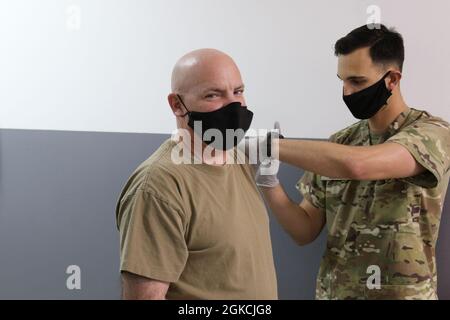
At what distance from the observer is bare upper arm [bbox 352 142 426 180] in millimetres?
1527

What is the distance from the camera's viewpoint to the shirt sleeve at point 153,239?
1.16 m

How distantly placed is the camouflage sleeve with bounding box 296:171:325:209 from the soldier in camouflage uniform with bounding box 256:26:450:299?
3cm

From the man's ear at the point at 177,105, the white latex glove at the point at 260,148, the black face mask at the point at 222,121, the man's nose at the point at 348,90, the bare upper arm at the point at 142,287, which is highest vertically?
the man's nose at the point at 348,90

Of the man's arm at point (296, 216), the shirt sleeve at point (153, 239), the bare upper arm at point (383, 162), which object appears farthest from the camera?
the man's arm at point (296, 216)

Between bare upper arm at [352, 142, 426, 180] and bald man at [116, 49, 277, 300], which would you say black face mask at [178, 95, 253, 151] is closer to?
bald man at [116, 49, 277, 300]

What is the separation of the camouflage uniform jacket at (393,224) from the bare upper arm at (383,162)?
29mm

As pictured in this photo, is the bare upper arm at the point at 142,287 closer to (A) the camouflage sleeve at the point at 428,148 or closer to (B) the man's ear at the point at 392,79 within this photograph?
(A) the camouflage sleeve at the point at 428,148

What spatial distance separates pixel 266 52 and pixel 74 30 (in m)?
0.69

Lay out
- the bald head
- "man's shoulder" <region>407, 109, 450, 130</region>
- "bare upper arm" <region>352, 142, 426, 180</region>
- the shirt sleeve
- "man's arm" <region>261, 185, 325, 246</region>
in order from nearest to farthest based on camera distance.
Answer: the shirt sleeve
the bald head
"bare upper arm" <region>352, 142, 426, 180</region>
"man's shoulder" <region>407, 109, 450, 130</region>
"man's arm" <region>261, 185, 325, 246</region>

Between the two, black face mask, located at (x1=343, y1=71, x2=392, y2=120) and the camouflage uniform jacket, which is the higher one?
black face mask, located at (x1=343, y1=71, x2=392, y2=120)

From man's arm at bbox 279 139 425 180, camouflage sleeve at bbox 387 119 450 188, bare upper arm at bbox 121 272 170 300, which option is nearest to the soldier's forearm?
man's arm at bbox 279 139 425 180

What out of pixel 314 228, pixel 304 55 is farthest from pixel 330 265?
pixel 304 55

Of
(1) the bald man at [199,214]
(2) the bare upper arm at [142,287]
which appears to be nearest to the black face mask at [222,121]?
(1) the bald man at [199,214]
